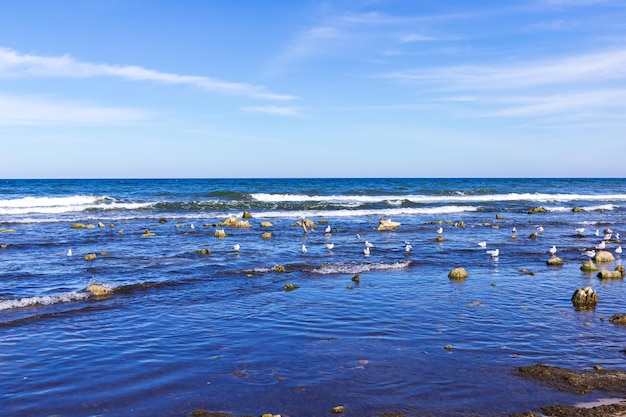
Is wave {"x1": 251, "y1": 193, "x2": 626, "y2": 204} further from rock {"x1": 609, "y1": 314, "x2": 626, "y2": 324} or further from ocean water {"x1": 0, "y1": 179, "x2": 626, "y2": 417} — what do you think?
rock {"x1": 609, "y1": 314, "x2": 626, "y2": 324}

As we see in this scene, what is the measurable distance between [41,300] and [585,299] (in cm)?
1277

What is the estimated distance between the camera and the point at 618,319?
11.2 metres

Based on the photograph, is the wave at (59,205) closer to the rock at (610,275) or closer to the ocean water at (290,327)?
the ocean water at (290,327)

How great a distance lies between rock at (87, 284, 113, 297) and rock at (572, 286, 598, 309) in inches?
450

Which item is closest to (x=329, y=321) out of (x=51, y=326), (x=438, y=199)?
(x=51, y=326)

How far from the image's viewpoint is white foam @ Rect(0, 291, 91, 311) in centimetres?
1279

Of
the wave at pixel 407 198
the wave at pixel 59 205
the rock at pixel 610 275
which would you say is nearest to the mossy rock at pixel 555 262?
the rock at pixel 610 275

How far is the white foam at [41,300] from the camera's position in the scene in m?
12.8

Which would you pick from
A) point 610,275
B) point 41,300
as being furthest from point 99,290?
point 610,275

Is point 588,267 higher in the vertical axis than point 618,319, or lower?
higher

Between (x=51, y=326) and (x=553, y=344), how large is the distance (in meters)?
9.70

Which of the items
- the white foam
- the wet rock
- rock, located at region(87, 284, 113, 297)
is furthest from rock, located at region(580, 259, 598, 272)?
the white foam

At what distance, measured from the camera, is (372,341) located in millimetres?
10031

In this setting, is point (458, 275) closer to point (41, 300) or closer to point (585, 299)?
point (585, 299)
